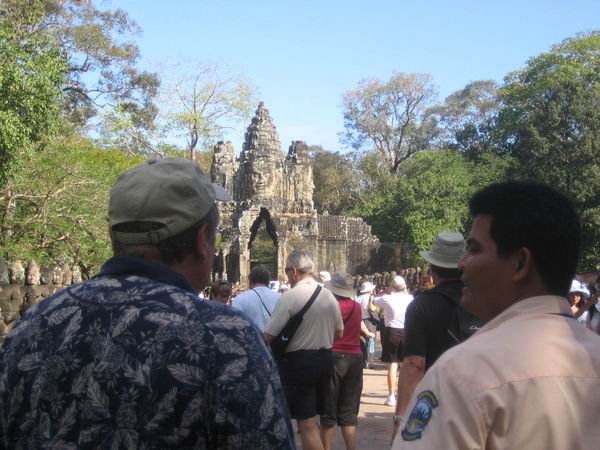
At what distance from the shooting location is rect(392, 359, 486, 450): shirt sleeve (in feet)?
5.69

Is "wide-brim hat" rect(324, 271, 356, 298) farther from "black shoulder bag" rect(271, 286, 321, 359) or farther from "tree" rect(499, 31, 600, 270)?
"tree" rect(499, 31, 600, 270)

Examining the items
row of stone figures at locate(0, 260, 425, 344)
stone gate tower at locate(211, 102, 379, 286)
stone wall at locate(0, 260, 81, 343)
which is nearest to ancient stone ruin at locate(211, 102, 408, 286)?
stone gate tower at locate(211, 102, 379, 286)

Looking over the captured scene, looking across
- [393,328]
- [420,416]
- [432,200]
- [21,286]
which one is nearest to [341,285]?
[393,328]

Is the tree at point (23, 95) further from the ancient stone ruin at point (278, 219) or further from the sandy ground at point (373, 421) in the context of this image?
the ancient stone ruin at point (278, 219)

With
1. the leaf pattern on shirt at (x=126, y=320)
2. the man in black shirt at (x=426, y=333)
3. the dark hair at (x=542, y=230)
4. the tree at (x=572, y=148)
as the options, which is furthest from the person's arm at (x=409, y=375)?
the tree at (x=572, y=148)

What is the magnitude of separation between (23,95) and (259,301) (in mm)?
9910

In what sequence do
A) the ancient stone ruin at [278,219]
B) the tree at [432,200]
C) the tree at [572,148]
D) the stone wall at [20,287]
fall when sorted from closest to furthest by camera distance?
the stone wall at [20,287] < the tree at [572,148] < the ancient stone ruin at [278,219] < the tree at [432,200]

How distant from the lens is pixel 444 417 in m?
1.76

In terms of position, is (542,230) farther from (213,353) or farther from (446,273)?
(446,273)

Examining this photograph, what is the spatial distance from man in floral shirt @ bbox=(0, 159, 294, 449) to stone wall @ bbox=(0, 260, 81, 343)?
12358 millimetres

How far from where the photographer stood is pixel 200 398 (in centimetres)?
177

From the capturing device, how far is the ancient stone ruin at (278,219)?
38.8 meters

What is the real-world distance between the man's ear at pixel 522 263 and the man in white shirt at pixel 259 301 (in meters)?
4.81

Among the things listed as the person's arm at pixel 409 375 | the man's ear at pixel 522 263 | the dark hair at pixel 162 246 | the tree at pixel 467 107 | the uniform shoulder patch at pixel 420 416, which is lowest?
the person's arm at pixel 409 375
